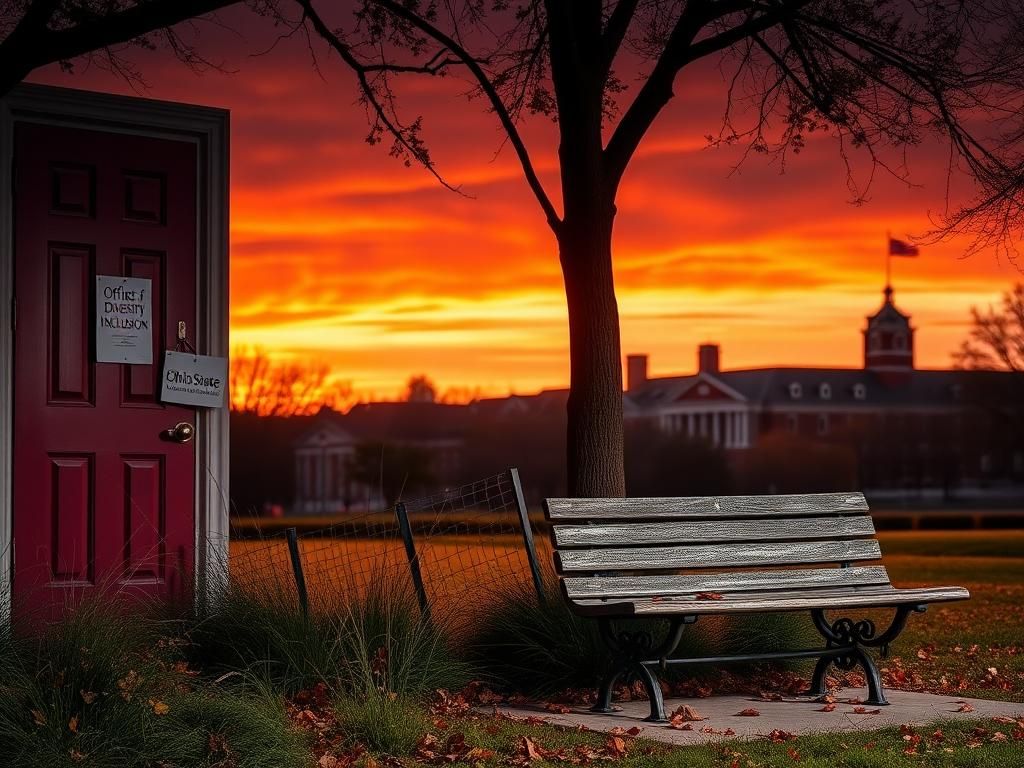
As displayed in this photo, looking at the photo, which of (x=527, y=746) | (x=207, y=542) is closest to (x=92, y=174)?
(x=207, y=542)

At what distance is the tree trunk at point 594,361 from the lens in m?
9.16

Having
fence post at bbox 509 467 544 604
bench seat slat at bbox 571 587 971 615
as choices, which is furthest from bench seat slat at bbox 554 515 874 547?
fence post at bbox 509 467 544 604

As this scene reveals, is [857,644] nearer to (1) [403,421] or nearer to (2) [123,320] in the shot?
(2) [123,320]

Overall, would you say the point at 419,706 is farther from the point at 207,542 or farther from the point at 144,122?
the point at 144,122

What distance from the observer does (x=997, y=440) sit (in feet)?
234

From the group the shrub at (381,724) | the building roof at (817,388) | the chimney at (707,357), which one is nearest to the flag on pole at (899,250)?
the building roof at (817,388)

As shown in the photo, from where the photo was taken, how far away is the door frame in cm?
811

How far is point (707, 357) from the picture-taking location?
407 feet

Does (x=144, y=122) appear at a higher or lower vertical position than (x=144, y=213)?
higher

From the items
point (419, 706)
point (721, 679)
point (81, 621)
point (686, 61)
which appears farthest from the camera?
point (686, 61)

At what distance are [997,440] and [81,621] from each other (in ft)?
231

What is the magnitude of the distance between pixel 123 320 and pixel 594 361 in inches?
111

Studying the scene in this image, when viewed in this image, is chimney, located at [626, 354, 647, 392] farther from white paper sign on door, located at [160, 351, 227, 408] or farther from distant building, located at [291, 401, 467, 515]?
white paper sign on door, located at [160, 351, 227, 408]

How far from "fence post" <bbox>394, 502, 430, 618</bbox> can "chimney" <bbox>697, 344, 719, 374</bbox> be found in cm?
11639
